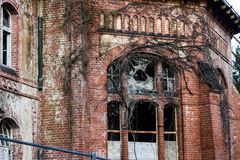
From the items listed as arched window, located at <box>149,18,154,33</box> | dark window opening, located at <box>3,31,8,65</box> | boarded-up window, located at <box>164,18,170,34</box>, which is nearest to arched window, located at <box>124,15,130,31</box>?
arched window, located at <box>149,18,154,33</box>

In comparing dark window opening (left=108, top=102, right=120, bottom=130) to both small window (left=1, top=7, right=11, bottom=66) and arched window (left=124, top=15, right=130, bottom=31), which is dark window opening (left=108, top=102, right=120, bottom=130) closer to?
arched window (left=124, top=15, right=130, bottom=31)

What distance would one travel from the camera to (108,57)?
16172 millimetres

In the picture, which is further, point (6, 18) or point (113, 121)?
point (113, 121)

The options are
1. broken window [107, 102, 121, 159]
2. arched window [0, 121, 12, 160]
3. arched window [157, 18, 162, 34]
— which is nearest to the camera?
arched window [0, 121, 12, 160]

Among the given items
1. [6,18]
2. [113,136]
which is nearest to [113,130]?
[113,136]

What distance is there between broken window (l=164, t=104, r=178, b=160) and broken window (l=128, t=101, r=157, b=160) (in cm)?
43

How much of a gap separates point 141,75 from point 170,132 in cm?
204

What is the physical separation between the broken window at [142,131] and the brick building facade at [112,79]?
0.10ft

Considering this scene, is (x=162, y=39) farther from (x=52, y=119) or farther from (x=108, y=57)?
(x=52, y=119)

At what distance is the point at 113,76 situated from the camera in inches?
644

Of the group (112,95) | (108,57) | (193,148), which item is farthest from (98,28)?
(193,148)

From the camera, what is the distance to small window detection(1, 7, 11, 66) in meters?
15.1

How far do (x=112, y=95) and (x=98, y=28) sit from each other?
2.11 m

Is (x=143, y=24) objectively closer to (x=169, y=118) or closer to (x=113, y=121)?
(x=169, y=118)
